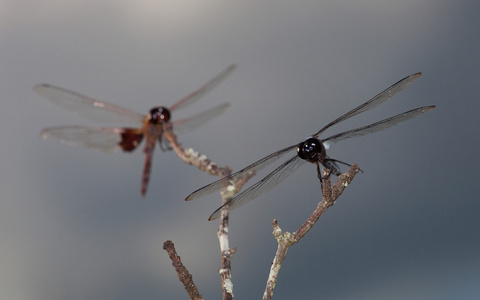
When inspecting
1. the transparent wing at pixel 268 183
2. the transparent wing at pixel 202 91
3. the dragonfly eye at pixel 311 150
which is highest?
the transparent wing at pixel 202 91

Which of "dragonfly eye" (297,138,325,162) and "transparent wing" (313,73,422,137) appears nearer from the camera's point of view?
"dragonfly eye" (297,138,325,162)

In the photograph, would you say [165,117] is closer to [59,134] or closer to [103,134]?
[103,134]

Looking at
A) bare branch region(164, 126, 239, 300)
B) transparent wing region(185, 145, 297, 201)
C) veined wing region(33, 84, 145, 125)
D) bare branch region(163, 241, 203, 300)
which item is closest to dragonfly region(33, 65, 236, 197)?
veined wing region(33, 84, 145, 125)

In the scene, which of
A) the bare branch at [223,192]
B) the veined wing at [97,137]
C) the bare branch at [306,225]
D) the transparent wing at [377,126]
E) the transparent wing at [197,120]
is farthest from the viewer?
the transparent wing at [197,120]

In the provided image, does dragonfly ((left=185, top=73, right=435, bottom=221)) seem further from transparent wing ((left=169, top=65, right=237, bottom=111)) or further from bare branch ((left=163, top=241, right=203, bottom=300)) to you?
transparent wing ((left=169, top=65, right=237, bottom=111))

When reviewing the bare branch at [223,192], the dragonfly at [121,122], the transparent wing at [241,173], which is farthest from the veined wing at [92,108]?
the transparent wing at [241,173]

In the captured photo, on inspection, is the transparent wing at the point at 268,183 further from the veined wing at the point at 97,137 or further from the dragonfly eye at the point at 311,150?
the veined wing at the point at 97,137

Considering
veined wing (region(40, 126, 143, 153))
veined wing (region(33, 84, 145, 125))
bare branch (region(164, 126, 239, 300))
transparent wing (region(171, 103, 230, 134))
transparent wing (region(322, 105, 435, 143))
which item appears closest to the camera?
bare branch (region(164, 126, 239, 300))

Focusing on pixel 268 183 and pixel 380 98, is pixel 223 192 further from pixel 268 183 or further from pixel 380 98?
pixel 380 98
